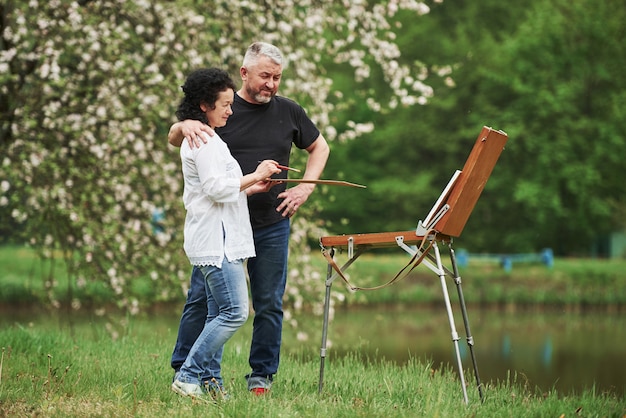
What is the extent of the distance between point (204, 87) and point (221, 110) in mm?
150

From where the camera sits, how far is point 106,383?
5707 mm

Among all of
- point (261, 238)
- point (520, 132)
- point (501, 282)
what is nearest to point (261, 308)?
point (261, 238)

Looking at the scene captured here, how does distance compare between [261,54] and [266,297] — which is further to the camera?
[266,297]

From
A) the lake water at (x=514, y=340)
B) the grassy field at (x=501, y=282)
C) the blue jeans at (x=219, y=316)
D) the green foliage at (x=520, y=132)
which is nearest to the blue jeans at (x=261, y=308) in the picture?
the blue jeans at (x=219, y=316)

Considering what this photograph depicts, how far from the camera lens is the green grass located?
4781 millimetres

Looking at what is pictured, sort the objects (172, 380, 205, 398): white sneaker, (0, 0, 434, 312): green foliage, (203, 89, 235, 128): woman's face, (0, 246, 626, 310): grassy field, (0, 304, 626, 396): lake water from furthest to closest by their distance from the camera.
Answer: (0, 246, 626, 310): grassy field → (0, 304, 626, 396): lake water → (0, 0, 434, 312): green foliage → (203, 89, 235, 128): woman's face → (172, 380, 205, 398): white sneaker

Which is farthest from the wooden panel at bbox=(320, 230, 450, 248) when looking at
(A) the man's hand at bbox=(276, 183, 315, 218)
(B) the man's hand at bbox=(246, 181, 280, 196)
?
(B) the man's hand at bbox=(246, 181, 280, 196)

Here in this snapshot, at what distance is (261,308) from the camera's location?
5617 mm

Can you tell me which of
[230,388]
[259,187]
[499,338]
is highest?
[259,187]

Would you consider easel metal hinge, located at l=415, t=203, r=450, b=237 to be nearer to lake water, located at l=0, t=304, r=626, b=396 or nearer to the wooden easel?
the wooden easel

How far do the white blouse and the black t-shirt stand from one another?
0.33m

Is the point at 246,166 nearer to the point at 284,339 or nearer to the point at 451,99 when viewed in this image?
the point at 284,339

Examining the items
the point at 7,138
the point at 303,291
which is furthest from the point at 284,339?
the point at 7,138

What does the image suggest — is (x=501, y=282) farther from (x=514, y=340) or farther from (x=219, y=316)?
(x=219, y=316)
